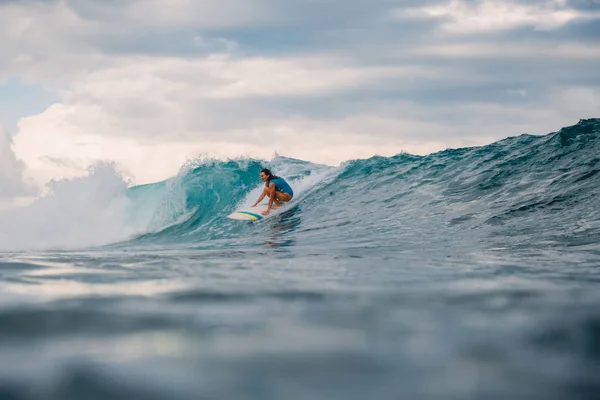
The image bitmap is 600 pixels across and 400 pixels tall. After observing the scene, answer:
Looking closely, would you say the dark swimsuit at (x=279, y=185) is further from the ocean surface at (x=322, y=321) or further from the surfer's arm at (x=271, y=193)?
the ocean surface at (x=322, y=321)

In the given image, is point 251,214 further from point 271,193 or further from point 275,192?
point 275,192

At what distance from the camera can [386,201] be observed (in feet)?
49.6

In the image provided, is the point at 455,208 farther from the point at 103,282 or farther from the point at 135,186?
the point at 135,186

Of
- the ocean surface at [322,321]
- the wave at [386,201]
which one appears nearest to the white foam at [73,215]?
the wave at [386,201]

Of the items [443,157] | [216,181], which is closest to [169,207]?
[216,181]

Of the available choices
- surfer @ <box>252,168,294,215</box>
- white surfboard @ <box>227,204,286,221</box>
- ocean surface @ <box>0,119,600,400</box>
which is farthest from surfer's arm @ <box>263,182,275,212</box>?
ocean surface @ <box>0,119,600,400</box>

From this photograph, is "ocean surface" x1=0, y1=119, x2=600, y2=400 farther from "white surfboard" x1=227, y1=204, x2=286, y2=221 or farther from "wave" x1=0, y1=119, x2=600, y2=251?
"white surfboard" x1=227, y1=204, x2=286, y2=221

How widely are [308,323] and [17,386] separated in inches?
50.3

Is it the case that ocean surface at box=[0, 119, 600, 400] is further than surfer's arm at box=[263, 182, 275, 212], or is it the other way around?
surfer's arm at box=[263, 182, 275, 212]

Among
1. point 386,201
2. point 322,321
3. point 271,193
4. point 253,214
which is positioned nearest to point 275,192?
point 271,193

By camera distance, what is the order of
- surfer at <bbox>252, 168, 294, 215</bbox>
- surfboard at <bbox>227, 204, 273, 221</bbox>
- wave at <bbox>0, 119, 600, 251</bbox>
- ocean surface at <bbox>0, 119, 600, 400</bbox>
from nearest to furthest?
1. ocean surface at <bbox>0, 119, 600, 400</bbox>
2. wave at <bbox>0, 119, 600, 251</bbox>
3. surfboard at <bbox>227, 204, 273, 221</bbox>
4. surfer at <bbox>252, 168, 294, 215</bbox>

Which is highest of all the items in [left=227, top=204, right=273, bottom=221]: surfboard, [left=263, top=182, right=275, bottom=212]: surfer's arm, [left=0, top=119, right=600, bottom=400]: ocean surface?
[left=263, top=182, right=275, bottom=212]: surfer's arm

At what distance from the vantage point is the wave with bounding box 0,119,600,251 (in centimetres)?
985

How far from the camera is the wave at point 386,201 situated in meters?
9.85
